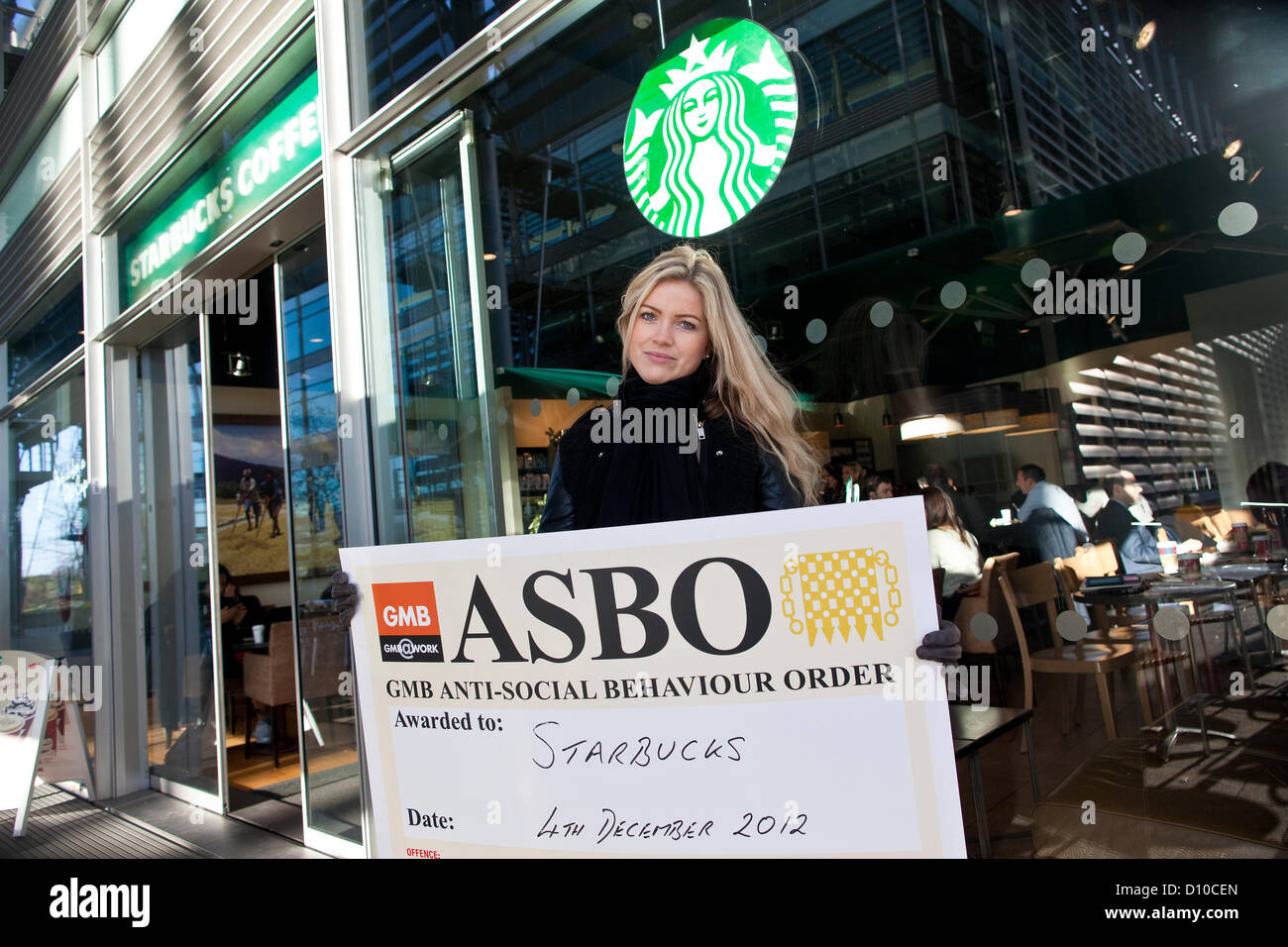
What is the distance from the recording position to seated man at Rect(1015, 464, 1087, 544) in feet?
7.40

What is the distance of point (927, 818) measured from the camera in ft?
4.23

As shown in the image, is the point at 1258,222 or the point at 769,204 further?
the point at 769,204

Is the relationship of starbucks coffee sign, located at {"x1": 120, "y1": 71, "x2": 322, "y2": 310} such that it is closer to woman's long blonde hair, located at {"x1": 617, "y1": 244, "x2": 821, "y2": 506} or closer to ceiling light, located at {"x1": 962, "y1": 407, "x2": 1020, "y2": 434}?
woman's long blonde hair, located at {"x1": 617, "y1": 244, "x2": 821, "y2": 506}

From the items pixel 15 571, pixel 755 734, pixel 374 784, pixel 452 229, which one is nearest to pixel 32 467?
pixel 15 571

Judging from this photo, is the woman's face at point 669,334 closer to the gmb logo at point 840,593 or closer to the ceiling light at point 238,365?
the gmb logo at point 840,593

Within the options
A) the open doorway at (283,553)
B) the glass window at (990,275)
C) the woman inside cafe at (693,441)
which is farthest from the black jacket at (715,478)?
the open doorway at (283,553)

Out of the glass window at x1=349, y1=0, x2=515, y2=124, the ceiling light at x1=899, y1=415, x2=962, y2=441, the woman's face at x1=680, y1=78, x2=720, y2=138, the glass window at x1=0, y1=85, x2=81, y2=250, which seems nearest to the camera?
the ceiling light at x1=899, y1=415, x2=962, y2=441

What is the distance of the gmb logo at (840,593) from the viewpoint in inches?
52.4

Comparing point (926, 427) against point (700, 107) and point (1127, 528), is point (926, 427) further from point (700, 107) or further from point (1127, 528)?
point (700, 107)

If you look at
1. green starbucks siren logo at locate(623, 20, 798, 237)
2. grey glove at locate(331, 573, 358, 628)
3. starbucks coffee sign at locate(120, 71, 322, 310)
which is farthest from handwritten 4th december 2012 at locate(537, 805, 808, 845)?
starbucks coffee sign at locate(120, 71, 322, 310)

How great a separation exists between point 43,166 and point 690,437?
22.2 ft

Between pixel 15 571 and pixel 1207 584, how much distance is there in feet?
27.7

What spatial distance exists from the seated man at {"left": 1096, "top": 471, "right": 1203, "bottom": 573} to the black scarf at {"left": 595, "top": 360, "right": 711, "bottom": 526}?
1.11m
